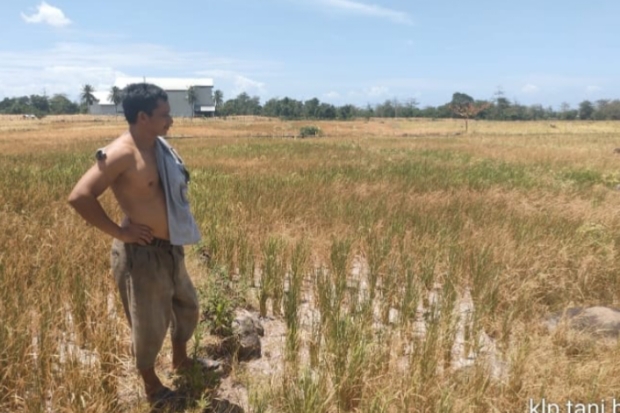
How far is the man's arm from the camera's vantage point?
212cm

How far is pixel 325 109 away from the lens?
85812 millimetres

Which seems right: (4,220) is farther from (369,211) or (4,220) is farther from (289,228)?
(369,211)

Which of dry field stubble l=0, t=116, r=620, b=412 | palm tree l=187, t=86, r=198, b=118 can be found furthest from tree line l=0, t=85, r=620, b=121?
dry field stubble l=0, t=116, r=620, b=412

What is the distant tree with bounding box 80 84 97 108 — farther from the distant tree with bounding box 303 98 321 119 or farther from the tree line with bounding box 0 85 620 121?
the distant tree with bounding box 303 98 321 119

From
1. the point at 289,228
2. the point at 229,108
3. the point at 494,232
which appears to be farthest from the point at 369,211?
the point at 229,108

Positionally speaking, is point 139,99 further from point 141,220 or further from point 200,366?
point 200,366

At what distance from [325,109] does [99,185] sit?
86.0m

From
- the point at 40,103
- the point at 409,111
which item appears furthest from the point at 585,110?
the point at 40,103

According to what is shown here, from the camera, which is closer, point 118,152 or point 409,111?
point 118,152

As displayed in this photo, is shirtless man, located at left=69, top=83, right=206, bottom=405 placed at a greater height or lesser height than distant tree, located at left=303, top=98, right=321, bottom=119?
lesser

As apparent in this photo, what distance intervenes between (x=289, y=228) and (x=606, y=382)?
3.92 m

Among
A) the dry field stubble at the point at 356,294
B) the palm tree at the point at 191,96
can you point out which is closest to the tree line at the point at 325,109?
the palm tree at the point at 191,96

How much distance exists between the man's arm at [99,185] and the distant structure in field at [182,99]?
8247 cm

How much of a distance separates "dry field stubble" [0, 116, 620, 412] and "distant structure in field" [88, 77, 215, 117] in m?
79.0
